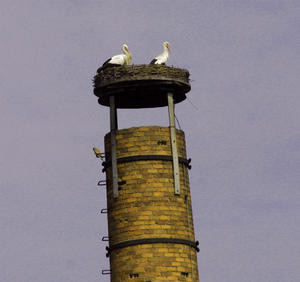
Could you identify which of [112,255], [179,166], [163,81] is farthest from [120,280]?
[163,81]

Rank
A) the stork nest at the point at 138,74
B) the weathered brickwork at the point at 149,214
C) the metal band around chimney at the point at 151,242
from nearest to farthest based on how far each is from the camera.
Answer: the weathered brickwork at the point at 149,214
the metal band around chimney at the point at 151,242
the stork nest at the point at 138,74

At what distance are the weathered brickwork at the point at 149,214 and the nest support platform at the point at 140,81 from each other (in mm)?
1631

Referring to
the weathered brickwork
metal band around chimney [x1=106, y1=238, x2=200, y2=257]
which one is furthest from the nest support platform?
metal band around chimney [x1=106, y1=238, x2=200, y2=257]

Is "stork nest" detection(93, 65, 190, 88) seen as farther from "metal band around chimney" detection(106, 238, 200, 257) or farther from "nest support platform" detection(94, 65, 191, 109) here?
"metal band around chimney" detection(106, 238, 200, 257)

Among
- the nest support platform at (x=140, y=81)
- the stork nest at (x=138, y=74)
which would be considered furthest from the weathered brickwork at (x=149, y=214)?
the stork nest at (x=138, y=74)

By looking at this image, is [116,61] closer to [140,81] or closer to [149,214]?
[140,81]

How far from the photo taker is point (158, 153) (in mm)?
45531

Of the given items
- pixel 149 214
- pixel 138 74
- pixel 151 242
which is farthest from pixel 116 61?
pixel 151 242

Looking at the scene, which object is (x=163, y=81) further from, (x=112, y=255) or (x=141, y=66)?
(x=112, y=255)

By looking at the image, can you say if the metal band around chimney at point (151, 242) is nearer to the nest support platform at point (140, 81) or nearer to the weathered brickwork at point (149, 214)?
the weathered brickwork at point (149, 214)

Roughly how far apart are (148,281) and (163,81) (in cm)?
776

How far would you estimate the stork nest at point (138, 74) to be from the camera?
149ft

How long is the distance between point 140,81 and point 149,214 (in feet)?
16.9

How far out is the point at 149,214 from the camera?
44562 mm
